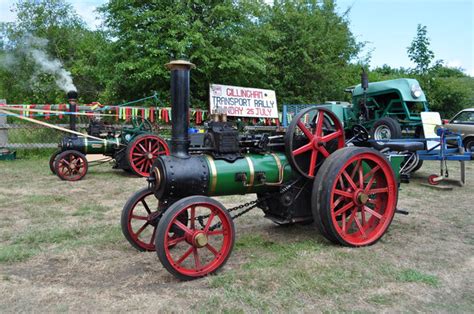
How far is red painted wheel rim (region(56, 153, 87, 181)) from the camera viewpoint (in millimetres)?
7953

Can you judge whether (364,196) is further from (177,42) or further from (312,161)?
(177,42)

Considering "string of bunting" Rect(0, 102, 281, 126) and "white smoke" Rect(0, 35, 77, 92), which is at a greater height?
"white smoke" Rect(0, 35, 77, 92)

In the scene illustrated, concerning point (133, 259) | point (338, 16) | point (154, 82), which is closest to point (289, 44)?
point (338, 16)

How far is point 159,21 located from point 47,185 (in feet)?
17.5

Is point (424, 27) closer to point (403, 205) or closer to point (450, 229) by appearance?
point (403, 205)

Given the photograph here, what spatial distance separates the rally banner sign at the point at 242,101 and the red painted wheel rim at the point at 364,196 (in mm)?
6521

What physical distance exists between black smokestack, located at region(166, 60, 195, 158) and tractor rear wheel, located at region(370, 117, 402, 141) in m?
6.36

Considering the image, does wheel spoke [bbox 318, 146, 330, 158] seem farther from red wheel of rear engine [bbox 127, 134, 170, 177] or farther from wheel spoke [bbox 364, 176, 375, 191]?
red wheel of rear engine [bbox 127, 134, 170, 177]

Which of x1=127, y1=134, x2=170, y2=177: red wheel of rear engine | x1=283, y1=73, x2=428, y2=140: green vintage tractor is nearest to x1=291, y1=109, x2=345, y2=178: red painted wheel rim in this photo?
x1=127, y1=134, x2=170, y2=177: red wheel of rear engine

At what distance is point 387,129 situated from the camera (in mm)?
8930

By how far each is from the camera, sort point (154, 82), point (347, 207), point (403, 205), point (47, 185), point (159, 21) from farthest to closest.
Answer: point (154, 82)
point (159, 21)
point (47, 185)
point (403, 205)
point (347, 207)

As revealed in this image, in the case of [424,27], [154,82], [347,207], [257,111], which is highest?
[424,27]

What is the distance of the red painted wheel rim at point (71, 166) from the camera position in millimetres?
7953

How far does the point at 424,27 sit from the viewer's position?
679 inches
